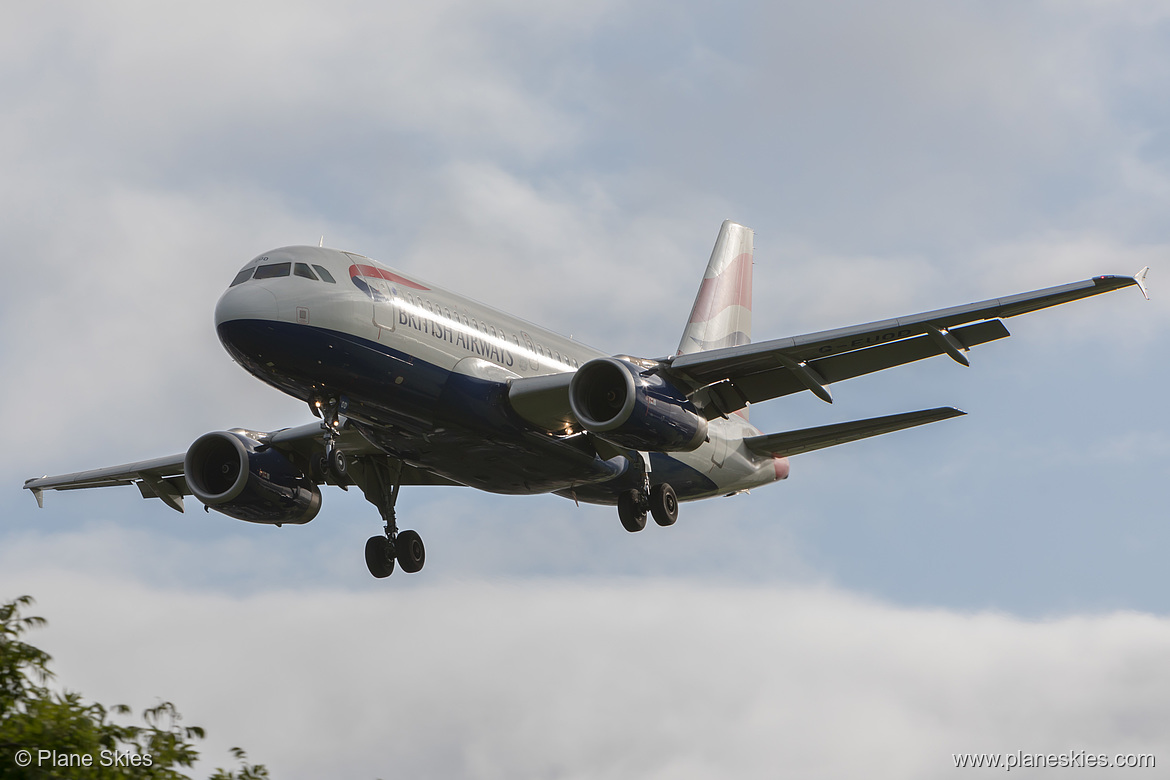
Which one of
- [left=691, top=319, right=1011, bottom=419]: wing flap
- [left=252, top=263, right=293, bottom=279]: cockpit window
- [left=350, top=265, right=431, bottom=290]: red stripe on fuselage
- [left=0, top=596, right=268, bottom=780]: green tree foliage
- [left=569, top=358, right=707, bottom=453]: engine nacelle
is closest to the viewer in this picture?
[left=0, top=596, right=268, bottom=780]: green tree foliage

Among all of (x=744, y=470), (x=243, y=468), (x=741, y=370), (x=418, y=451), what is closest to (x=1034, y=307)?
(x=741, y=370)

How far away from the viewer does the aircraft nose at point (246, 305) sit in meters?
25.1

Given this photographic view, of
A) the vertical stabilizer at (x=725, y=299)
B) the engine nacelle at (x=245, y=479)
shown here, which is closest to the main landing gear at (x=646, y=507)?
the engine nacelle at (x=245, y=479)

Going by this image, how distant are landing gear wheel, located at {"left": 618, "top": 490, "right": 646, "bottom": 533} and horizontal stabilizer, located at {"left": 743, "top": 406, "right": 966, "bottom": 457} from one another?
4387 mm

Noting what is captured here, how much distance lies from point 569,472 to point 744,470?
19.6 ft

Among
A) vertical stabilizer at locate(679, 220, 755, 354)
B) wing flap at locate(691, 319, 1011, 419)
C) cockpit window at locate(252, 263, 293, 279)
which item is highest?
vertical stabilizer at locate(679, 220, 755, 354)

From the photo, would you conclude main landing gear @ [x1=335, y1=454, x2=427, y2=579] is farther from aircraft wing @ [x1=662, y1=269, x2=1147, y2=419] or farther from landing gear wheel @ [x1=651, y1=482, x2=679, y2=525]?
aircraft wing @ [x1=662, y1=269, x2=1147, y2=419]

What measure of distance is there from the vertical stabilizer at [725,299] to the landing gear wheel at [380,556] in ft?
38.7

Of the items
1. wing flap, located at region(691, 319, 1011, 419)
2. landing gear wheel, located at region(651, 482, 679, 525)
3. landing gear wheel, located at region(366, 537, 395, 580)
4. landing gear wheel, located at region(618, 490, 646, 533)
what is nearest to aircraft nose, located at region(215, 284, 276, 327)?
landing gear wheel, located at region(366, 537, 395, 580)

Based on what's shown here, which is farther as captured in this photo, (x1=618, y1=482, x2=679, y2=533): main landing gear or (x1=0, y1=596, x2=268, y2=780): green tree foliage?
(x1=618, y1=482, x2=679, y2=533): main landing gear

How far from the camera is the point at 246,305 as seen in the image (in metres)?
25.1

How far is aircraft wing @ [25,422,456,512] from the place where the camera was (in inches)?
1308

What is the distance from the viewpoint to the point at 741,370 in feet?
95.0

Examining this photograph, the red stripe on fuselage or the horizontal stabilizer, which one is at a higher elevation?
the red stripe on fuselage
